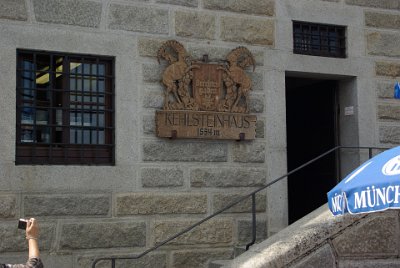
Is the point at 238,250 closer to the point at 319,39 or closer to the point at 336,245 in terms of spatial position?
the point at 336,245

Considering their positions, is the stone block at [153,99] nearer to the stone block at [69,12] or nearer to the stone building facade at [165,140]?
the stone building facade at [165,140]

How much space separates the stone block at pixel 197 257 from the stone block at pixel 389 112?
3.27 m

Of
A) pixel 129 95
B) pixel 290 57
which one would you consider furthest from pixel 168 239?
pixel 290 57

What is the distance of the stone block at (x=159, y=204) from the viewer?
8.81 meters

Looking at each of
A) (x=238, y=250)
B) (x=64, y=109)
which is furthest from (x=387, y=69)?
(x=64, y=109)

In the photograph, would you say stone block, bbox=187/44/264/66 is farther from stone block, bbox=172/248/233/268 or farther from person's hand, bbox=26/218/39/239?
person's hand, bbox=26/218/39/239

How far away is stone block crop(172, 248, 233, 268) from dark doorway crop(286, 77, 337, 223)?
2580mm

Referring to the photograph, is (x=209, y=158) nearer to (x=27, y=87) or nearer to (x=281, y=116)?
(x=281, y=116)

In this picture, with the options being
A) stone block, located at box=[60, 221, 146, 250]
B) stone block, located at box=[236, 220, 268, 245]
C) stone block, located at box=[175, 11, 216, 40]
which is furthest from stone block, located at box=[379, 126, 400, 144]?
stone block, located at box=[60, 221, 146, 250]

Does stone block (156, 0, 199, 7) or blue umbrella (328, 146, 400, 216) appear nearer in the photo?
blue umbrella (328, 146, 400, 216)

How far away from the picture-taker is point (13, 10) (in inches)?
333

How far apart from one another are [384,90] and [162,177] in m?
3.86

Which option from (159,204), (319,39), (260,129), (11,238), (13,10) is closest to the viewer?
(11,238)

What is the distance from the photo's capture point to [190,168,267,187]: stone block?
9266 millimetres
